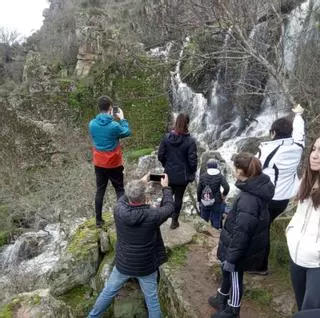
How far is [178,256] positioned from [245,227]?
82.6 inches

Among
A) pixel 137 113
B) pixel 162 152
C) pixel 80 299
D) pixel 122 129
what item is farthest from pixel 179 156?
pixel 137 113

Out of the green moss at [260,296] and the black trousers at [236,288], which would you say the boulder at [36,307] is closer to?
the black trousers at [236,288]

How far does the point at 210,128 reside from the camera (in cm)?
1809

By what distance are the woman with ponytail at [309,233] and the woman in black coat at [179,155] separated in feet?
6.86

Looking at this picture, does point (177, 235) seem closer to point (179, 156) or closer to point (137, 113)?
point (179, 156)

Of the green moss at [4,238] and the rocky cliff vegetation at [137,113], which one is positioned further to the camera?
the green moss at [4,238]

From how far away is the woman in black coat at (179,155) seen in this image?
4.92m

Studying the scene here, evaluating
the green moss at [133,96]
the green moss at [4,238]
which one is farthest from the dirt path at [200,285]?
the green moss at [133,96]

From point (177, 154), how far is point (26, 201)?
10626 millimetres

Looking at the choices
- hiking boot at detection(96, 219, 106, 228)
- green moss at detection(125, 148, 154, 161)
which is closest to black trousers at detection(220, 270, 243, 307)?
hiking boot at detection(96, 219, 106, 228)

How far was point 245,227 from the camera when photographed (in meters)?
3.39

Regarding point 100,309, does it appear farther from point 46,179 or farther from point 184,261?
point 46,179

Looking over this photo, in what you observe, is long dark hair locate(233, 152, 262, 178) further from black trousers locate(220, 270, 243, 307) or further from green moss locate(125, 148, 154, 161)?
green moss locate(125, 148, 154, 161)

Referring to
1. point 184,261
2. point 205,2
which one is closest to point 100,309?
point 184,261
